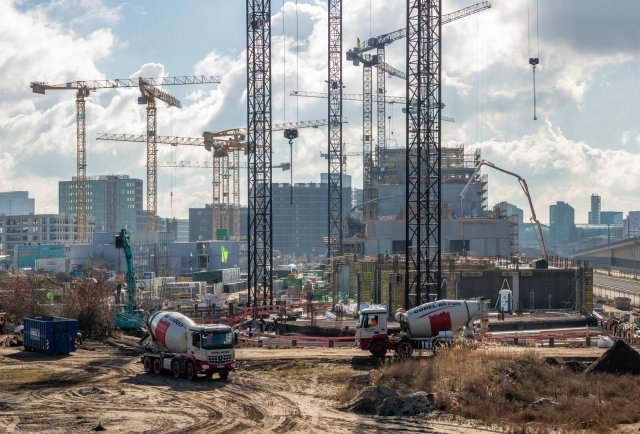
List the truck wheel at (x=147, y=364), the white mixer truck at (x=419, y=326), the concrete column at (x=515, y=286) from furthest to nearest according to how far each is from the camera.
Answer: the concrete column at (x=515, y=286), the white mixer truck at (x=419, y=326), the truck wheel at (x=147, y=364)

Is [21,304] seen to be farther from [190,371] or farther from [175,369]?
[190,371]

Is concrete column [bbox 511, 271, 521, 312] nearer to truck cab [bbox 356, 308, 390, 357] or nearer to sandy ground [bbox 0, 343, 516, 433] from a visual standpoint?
sandy ground [bbox 0, 343, 516, 433]

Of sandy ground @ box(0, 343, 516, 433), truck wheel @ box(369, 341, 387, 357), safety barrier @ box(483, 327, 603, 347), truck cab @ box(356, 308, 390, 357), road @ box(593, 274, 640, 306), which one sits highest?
truck cab @ box(356, 308, 390, 357)

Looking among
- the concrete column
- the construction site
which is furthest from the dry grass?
the concrete column

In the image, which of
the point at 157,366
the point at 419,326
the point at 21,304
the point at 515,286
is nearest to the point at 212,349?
the point at 157,366

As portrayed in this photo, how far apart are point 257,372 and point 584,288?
40.2m

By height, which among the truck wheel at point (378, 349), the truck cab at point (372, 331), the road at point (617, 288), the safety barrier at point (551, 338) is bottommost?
the road at point (617, 288)

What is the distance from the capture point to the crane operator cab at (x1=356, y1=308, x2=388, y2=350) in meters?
40.8

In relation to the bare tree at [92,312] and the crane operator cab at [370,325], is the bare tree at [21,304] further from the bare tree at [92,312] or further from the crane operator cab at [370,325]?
the crane operator cab at [370,325]

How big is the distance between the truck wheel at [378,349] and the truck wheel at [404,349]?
0.69m

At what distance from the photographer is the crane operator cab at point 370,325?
40.8 m

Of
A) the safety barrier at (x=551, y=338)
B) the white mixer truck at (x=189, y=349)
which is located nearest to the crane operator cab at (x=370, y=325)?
the safety barrier at (x=551, y=338)

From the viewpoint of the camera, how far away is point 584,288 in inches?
2739

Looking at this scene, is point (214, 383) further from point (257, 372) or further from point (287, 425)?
point (287, 425)
